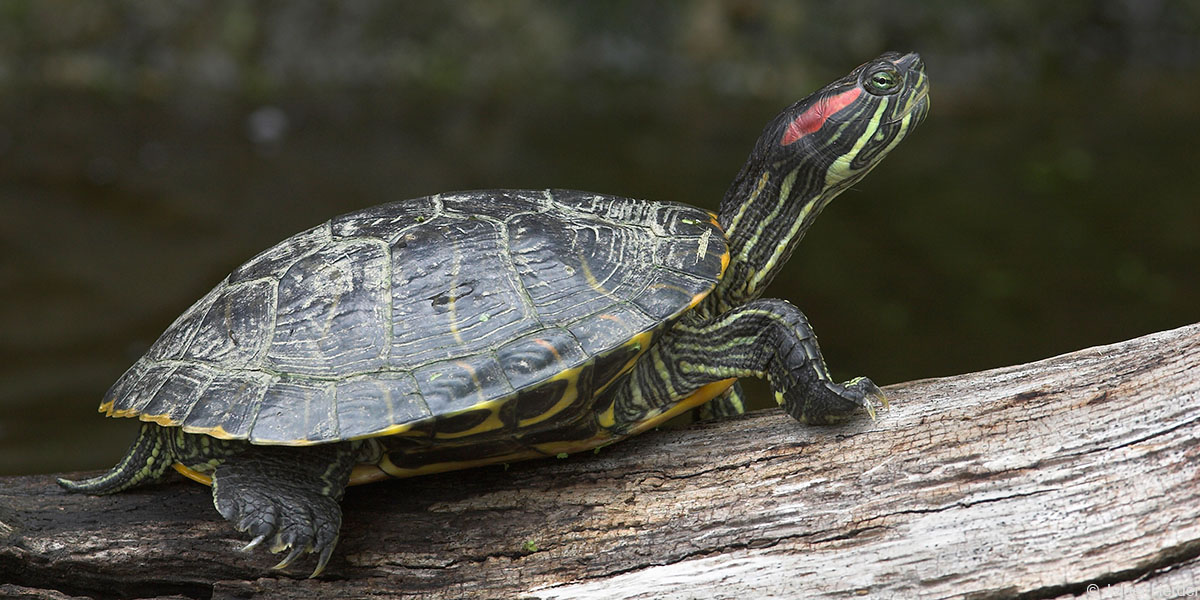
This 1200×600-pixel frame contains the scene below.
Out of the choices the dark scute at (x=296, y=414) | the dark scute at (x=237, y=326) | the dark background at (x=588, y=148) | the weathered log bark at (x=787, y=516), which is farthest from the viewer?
the dark background at (x=588, y=148)

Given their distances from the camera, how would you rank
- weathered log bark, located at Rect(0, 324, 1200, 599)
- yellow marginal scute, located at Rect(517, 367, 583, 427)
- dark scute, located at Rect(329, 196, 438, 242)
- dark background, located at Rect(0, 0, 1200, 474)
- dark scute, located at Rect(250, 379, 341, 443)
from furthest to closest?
dark background, located at Rect(0, 0, 1200, 474)
dark scute, located at Rect(329, 196, 438, 242)
yellow marginal scute, located at Rect(517, 367, 583, 427)
dark scute, located at Rect(250, 379, 341, 443)
weathered log bark, located at Rect(0, 324, 1200, 599)

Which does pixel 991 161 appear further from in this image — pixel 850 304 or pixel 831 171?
pixel 831 171

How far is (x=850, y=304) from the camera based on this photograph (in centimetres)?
733

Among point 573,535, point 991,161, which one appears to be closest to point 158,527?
point 573,535

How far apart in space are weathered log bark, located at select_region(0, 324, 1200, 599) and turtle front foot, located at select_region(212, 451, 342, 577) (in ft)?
0.64

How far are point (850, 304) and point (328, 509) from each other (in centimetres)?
522

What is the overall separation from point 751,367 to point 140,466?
218 centimetres

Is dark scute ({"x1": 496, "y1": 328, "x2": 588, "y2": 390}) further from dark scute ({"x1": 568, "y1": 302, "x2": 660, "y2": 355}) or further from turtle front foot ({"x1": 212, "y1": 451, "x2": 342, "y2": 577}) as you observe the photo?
turtle front foot ({"x1": 212, "y1": 451, "x2": 342, "y2": 577})

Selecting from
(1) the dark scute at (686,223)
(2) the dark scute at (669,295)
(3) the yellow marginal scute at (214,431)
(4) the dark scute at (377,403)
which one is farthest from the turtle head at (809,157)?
(3) the yellow marginal scute at (214,431)

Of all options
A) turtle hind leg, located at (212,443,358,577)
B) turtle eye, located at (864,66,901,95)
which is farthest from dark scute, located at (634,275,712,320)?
turtle hind leg, located at (212,443,358,577)

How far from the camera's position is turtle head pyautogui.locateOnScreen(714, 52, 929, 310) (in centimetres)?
339

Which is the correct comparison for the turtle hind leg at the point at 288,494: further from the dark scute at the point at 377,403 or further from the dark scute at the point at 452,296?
the dark scute at the point at 452,296

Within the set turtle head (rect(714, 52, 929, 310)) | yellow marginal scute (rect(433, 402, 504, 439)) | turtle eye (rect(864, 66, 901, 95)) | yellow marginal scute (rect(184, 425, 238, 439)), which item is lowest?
yellow marginal scute (rect(184, 425, 238, 439))

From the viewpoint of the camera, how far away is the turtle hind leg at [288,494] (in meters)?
2.87
